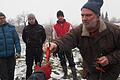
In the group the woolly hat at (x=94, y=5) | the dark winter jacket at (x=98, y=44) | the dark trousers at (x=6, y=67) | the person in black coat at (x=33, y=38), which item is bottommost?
the dark trousers at (x=6, y=67)

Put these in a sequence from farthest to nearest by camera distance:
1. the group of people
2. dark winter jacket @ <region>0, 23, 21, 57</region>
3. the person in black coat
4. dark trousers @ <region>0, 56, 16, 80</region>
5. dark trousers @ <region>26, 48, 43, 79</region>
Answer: dark trousers @ <region>26, 48, 43, 79</region>, the person in black coat, dark trousers @ <region>0, 56, 16, 80</region>, dark winter jacket @ <region>0, 23, 21, 57</region>, the group of people

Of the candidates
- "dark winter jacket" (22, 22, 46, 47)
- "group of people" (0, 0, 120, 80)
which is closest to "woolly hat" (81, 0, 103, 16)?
"group of people" (0, 0, 120, 80)

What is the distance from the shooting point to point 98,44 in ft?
16.4

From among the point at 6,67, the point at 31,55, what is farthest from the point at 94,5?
the point at 31,55

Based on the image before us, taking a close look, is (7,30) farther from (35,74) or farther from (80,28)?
(35,74)

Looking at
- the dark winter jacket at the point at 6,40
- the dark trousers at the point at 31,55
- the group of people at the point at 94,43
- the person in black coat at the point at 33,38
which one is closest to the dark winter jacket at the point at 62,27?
the person in black coat at the point at 33,38

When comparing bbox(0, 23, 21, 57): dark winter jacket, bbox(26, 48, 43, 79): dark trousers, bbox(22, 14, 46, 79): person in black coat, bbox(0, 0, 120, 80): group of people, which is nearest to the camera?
bbox(0, 0, 120, 80): group of people

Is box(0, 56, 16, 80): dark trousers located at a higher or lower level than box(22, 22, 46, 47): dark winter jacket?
lower

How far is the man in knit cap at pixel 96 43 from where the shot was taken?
488 cm

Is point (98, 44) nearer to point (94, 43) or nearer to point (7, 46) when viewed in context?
point (94, 43)

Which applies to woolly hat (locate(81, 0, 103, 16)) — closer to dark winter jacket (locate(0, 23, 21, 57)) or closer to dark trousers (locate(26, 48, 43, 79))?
dark winter jacket (locate(0, 23, 21, 57))

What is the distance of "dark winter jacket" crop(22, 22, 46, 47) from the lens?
10.1 metres

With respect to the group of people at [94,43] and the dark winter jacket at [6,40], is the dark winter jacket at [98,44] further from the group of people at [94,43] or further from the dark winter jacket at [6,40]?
the dark winter jacket at [6,40]

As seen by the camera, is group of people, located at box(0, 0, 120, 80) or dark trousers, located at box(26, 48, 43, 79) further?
dark trousers, located at box(26, 48, 43, 79)
